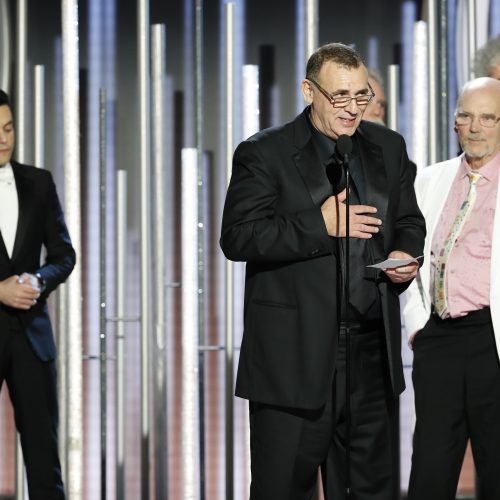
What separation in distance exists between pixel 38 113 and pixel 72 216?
1.36ft

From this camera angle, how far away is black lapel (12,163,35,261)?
3.47 metres

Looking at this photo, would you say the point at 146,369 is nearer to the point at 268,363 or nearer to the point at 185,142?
the point at 185,142

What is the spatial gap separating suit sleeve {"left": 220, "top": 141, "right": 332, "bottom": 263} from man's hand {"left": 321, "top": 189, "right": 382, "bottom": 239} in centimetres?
2

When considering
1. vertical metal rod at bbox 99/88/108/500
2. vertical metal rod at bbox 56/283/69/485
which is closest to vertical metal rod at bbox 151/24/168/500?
vertical metal rod at bbox 99/88/108/500

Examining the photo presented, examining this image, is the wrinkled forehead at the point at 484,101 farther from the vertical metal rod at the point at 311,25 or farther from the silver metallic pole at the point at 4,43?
the silver metallic pole at the point at 4,43

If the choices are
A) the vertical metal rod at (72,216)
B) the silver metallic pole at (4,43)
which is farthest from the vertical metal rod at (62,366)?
the silver metallic pole at (4,43)

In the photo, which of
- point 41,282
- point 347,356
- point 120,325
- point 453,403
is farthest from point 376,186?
point 120,325

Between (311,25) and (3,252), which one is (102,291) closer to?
(3,252)

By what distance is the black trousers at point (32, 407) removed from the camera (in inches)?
134

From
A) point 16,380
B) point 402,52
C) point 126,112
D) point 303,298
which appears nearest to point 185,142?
point 126,112

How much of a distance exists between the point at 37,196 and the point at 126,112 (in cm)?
121

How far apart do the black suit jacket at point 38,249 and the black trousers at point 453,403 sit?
1133 millimetres

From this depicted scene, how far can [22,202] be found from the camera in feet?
11.5

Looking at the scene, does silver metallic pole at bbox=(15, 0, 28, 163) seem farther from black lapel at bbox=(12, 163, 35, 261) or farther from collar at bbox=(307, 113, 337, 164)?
collar at bbox=(307, 113, 337, 164)
